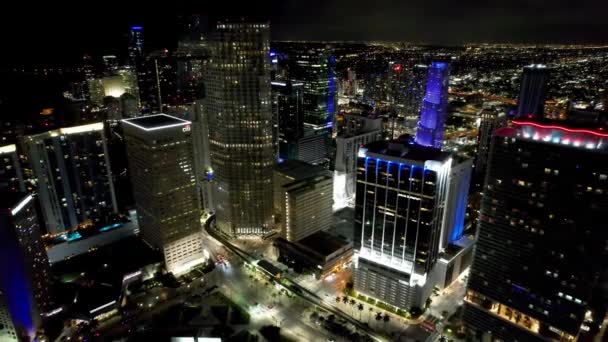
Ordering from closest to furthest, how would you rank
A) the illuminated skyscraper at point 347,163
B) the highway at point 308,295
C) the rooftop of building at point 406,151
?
1. the rooftop of building at point 406,151
2. the highway at point 308,295
3. the illuminated skyscraper at point 347,163

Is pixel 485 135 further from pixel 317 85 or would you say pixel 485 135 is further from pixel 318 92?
pixel 317 85

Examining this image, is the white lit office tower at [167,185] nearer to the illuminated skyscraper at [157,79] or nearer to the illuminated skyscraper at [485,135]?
the illuminated skyscraper at [157,79]

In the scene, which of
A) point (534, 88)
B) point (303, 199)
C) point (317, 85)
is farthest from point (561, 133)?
point (317, 85)

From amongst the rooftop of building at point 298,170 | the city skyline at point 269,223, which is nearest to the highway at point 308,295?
the city skyline at point 269,223

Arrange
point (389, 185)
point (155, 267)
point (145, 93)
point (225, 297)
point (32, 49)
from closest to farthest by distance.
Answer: point (389, 185)
point (225, 297)
point (155, 267)
point (32, 49)
point (145, 93)

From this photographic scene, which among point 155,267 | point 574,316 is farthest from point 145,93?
point 574,316

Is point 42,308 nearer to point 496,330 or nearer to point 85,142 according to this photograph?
point 85,142

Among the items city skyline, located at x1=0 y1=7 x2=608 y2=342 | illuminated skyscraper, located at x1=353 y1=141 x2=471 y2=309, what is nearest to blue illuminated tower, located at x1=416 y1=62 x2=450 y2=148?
city skyline, located at x1=0 y1=7 x2=608 y2=342
